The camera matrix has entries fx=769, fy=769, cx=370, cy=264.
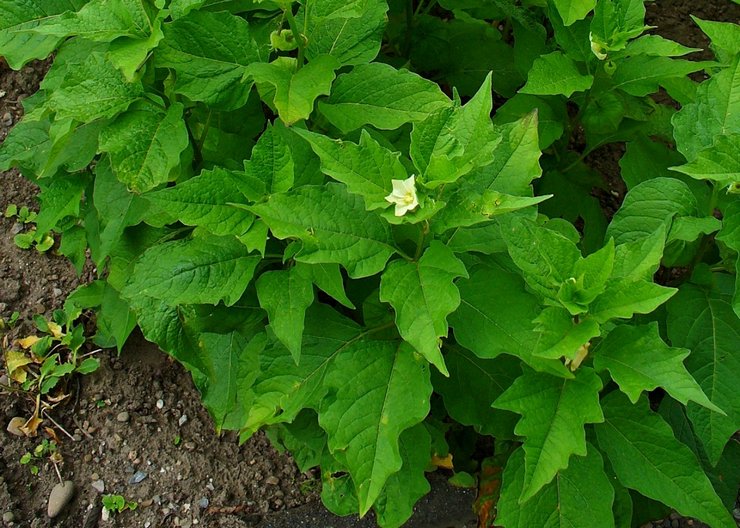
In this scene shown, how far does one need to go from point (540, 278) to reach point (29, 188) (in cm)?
320

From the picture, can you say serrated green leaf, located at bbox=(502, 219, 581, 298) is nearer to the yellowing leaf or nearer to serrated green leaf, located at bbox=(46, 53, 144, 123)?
serrated green leaf, located at bbox=(46, 53, 144, 123)

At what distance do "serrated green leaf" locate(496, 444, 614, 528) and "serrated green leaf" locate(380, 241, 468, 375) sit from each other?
2.26 ft

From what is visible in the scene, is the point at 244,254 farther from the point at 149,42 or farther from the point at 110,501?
the point at 110,501

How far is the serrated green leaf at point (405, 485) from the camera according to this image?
2.69 m

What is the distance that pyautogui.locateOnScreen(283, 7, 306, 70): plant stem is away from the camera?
93.0 inches

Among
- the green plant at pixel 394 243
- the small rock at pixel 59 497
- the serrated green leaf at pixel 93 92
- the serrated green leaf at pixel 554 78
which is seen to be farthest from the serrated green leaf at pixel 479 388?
the small rock at pixel 59 497

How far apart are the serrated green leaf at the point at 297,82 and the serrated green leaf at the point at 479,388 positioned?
40.1 inches

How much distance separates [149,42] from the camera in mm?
2289

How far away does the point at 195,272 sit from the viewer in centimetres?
230

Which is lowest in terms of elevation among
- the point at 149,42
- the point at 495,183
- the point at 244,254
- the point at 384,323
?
the point at 384,323

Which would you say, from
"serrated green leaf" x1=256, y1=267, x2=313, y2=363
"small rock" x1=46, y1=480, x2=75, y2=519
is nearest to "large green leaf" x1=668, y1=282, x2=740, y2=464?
"serrated green leaf" x1=256, y1=267, x2=313, y2=363

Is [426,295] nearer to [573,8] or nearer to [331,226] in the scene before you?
[331,226]

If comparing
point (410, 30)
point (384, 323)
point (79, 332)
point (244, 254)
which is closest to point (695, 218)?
point (384, 323)

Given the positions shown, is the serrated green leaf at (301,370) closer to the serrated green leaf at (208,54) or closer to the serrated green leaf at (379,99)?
the serrated green leaf at (379,99)
